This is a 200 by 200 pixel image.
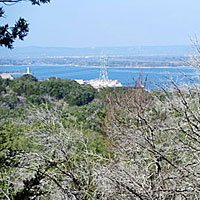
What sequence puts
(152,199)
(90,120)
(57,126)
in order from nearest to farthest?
(152,199)
(57,126)
(90,120)

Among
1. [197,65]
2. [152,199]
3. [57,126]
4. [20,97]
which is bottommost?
[20,97]

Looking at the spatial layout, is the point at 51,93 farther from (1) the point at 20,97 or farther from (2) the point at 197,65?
(2) the point at 197,65

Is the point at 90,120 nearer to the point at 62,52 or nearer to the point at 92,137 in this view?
the point at 92,137

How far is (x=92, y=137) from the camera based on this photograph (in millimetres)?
12188

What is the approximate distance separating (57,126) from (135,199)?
1.59 metres

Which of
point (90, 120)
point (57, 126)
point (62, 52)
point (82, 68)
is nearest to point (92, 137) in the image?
point (90, 120)

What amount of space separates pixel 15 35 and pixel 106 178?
6.20 ft

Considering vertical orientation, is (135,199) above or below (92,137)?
above

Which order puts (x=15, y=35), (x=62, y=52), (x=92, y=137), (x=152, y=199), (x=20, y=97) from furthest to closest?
(x=62, y=52)
(x=20, y=97)
(x=92, y=137)
(x=15, y=35)
(x=152, y=199)

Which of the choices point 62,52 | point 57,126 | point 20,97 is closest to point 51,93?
point 20,97

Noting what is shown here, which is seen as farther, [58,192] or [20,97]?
[20,97]

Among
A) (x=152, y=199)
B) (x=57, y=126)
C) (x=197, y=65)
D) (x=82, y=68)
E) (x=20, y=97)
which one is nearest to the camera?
(x=152, y=199)

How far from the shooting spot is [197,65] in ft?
13.0

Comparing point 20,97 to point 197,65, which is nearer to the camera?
point 197,65
